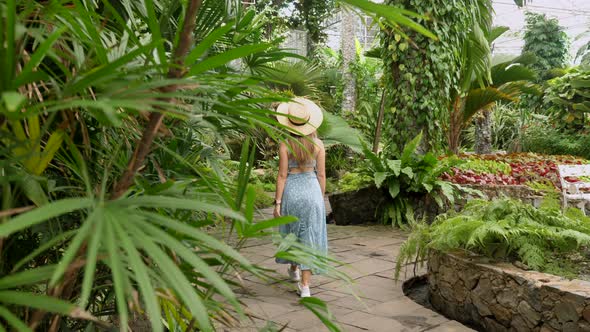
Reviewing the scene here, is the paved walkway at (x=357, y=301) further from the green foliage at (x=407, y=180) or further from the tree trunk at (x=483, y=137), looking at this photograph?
the tree trunk at (x=483, y=137)

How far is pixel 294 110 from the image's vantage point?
511cm

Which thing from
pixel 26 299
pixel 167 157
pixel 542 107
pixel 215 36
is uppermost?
pixel 542 107

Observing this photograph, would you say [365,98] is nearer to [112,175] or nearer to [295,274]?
[295,274]

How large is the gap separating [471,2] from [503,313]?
5583mm

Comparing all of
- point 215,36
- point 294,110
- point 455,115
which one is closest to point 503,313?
point 294,110

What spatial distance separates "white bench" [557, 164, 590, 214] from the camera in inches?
299

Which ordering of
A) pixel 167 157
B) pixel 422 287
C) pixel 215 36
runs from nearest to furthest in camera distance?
pixel 215 36 < pixel 167 157 < pixel 422 287

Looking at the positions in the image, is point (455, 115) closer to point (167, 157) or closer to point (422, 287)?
point (422, 287)

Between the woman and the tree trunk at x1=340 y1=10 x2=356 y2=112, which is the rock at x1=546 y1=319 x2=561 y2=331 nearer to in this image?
the woman

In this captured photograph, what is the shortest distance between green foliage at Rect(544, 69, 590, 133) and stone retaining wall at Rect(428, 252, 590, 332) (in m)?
11.5

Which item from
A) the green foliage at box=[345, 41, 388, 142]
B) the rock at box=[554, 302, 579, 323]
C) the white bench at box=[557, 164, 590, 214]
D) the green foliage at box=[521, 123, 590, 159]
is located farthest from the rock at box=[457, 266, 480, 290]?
the green foliage at box=[521, 123, 590, 159]

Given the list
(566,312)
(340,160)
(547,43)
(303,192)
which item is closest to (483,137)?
(340,160)

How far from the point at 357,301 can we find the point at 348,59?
10446 millimetres

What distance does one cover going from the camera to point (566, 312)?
11.9 feet
